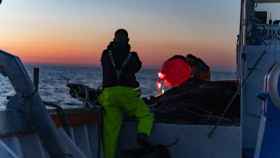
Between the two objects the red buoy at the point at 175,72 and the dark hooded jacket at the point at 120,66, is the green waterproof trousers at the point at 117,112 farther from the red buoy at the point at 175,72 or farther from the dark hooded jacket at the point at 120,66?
the red buoy at the point at 175,72

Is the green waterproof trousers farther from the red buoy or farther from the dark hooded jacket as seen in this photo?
the red buoy

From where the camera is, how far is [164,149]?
9039mm

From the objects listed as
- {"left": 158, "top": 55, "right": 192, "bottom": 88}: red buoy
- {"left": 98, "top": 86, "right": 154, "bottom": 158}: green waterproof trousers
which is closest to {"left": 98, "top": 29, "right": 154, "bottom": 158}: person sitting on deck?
{"left": 98, "top": 86, "right": 154, "bottom": 158}: green waterproof trousers

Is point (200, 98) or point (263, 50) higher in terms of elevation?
point (263, 50)

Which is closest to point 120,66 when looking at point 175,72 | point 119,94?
point 119,94

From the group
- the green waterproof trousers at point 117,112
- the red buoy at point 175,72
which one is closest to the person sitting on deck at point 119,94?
the green waterproof trousers at point 117,112

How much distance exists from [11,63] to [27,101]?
38 centimetres

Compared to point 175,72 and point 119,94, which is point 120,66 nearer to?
point 119,94

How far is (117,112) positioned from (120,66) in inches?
20.3

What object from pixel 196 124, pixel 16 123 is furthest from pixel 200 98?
pixel 16 123

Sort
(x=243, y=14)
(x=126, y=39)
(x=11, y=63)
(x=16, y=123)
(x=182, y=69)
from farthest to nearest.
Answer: (x=182, y=69) < (x=243, y=14) < (x=126, y=39) < (x=16, y=123) < (x=11, y=63)

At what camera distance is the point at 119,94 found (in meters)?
8.93

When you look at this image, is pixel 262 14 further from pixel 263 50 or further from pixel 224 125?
pixel 224 125

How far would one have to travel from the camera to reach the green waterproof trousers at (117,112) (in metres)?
8.93
